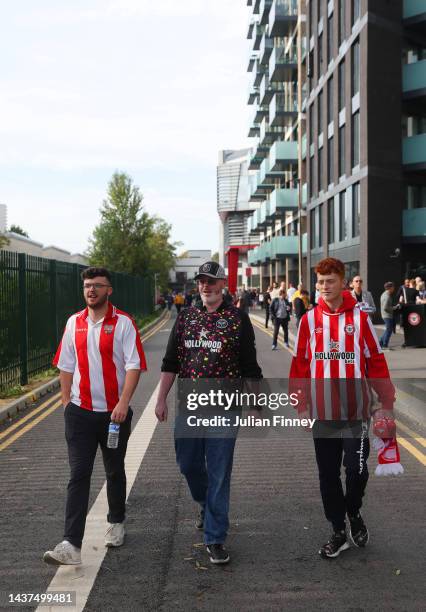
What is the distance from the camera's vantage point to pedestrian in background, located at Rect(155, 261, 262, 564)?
4.15m

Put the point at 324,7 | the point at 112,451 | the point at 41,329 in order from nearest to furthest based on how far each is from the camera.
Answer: the point at 112,451 < the point at 41,329 < the point at 324,7

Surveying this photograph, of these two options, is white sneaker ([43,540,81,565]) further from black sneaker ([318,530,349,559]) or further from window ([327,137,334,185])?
window ([327,137,334,185])

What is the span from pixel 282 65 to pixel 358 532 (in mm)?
48806

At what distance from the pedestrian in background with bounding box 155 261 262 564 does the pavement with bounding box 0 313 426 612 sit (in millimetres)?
314

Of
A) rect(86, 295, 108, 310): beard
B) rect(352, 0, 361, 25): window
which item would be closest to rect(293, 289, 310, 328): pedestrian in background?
rect(86, 295, 108, 310): beard

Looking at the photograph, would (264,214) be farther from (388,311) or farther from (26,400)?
(26,400)

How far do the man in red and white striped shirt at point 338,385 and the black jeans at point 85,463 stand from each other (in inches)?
49.9

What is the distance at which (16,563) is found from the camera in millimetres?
4129

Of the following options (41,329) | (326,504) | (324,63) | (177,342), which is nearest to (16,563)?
(177,342)

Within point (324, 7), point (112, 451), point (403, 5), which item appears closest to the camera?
point (112, 451)

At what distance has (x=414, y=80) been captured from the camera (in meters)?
28.2

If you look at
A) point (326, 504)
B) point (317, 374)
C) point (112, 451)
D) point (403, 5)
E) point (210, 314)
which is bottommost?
point (326, 504)

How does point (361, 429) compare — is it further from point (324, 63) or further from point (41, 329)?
point (324, 63)

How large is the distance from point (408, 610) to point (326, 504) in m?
0.95
